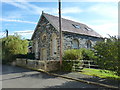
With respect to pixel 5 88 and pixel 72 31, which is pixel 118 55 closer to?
pixel 5 88

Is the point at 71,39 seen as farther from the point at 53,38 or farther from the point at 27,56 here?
the point at 27,56

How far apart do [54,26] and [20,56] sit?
644cm

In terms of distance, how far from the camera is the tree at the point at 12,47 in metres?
17.6

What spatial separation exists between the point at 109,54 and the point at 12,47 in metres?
14.2

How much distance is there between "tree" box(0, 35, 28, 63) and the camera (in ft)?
57.9

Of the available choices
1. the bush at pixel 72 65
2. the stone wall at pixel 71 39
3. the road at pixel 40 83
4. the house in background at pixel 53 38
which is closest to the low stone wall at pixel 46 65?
the bush at pixel 72 65

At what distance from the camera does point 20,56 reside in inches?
700

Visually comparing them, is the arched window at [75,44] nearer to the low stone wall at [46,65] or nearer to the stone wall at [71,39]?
the stone wall at [71,39]

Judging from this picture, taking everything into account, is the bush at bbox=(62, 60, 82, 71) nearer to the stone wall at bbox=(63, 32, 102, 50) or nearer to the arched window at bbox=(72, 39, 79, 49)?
the stone wall at bbox=(63, 32, 102, 50)

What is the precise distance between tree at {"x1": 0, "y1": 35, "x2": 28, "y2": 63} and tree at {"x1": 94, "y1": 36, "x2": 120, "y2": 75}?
13.0m

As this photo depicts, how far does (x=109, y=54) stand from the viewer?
7133 mm

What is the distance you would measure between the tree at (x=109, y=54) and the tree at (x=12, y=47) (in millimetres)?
13015

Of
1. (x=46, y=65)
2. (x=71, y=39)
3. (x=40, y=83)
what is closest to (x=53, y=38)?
(x=71, y=39)

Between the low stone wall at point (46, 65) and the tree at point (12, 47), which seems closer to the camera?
the low stone wall at point (46, 65)
